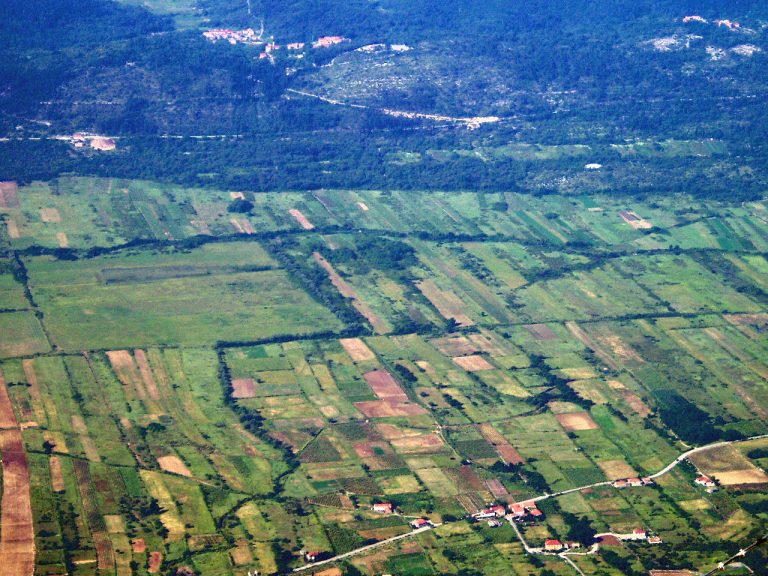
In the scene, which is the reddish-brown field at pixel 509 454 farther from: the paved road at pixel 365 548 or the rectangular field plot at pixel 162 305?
the rectangular field plot at pixel 162 305

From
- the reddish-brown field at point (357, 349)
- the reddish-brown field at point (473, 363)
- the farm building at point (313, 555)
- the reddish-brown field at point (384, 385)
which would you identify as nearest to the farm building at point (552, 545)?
the farm building at point (313, 555)

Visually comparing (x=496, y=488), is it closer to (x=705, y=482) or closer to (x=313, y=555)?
(x=705, y=482)

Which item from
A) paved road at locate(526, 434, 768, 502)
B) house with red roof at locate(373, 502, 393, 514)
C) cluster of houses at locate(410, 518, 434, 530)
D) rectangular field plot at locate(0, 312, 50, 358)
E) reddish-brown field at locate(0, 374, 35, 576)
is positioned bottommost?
paved road at locate(526, 434, 768, 502)

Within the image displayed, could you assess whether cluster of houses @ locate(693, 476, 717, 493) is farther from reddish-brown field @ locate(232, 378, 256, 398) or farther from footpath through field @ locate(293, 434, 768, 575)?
reddish-brown field @ locate(232, 378, 256, 398)

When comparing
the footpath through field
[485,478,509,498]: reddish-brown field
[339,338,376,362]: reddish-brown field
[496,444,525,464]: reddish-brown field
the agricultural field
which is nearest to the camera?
the footpath through field

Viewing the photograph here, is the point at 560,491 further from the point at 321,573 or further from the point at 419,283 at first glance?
the point at 419,283

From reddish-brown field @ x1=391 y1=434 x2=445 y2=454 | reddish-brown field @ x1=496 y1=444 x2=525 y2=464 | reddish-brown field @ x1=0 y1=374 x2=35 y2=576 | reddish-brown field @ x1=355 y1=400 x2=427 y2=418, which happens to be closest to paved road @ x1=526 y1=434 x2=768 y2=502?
reddish-brown field @ x1=496 y1=444 x2=525 y2=464
